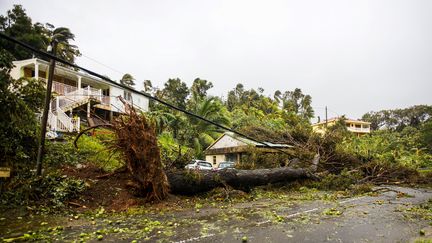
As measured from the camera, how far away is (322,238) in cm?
450

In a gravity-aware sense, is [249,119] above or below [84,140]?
above

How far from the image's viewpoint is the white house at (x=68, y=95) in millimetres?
16812

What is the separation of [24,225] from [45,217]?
27.1 inches

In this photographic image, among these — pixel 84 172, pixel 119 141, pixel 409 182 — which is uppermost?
pixel 119 141

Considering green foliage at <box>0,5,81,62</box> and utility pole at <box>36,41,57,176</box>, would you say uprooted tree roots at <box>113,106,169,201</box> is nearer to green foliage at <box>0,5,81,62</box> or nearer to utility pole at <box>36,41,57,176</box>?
utility pole at <box>36,41,57,176</box>

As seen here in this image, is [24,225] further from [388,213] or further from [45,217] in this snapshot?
[388,213]

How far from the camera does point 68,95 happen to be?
66.8ft

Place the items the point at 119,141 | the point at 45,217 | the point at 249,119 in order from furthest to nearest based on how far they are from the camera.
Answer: the point at 249,119 < the point at 119,141 < the point at 45,217

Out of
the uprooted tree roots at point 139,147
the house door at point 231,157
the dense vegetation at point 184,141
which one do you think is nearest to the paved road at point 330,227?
the uprooted tree roots at point 139,147

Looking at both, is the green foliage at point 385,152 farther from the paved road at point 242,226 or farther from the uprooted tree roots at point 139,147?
the uprooted tree roots at point 139,147

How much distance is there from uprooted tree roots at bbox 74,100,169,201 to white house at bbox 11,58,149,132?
803 centimetres

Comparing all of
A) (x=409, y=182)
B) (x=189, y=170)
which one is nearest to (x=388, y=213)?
(x=189, y=170)

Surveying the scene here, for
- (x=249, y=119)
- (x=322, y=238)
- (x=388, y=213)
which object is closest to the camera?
(x=322, y=238)

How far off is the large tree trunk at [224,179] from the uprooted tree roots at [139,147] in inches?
39.1
